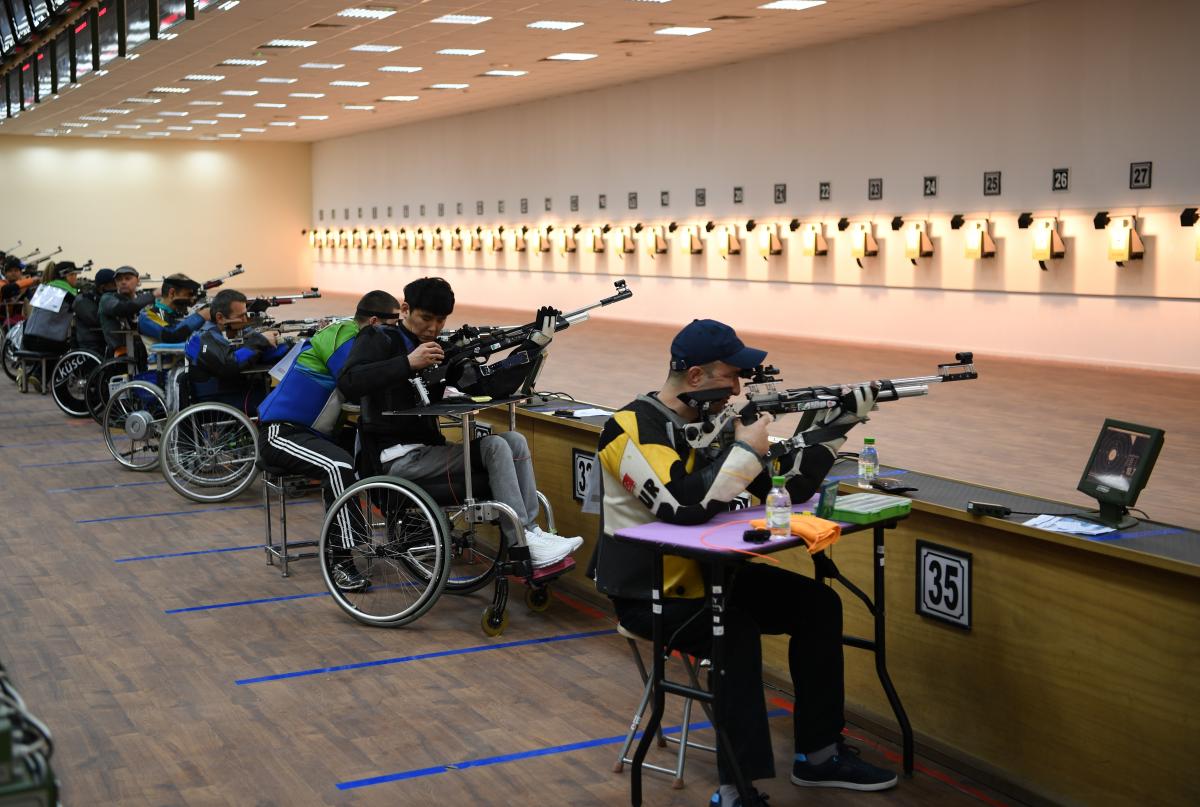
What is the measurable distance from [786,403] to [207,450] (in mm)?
5197

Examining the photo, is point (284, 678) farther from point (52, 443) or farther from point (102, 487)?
point (52, 443)

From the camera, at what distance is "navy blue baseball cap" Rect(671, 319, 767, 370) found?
3643 mm

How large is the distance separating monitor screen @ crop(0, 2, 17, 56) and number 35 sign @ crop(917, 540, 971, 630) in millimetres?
14194

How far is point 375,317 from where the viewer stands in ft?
21.0

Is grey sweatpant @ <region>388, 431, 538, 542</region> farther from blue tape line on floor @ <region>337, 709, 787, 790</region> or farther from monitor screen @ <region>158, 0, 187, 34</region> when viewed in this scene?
monitor screen @ <region>158, 0, 187, 34</region>

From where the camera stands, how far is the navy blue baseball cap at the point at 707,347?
12.0ft

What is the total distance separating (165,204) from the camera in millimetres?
34062

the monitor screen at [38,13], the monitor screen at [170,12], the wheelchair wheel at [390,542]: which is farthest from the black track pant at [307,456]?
the monitor screen at [38,13]

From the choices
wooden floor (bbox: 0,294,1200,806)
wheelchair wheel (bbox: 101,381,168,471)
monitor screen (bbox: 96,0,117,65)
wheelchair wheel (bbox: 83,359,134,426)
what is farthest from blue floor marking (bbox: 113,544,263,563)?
monitor screen (bbox: 96,0,117,65)

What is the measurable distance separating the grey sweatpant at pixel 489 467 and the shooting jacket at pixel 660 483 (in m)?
1.50

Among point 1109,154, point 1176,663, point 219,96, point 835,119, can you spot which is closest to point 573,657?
point 1176,663

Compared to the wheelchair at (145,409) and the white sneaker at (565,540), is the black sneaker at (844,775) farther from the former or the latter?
the wheelchair at (145,409)

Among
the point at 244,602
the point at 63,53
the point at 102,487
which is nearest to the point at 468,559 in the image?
the point at 244,602

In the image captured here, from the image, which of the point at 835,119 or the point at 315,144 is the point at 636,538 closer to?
the point at 835,119
